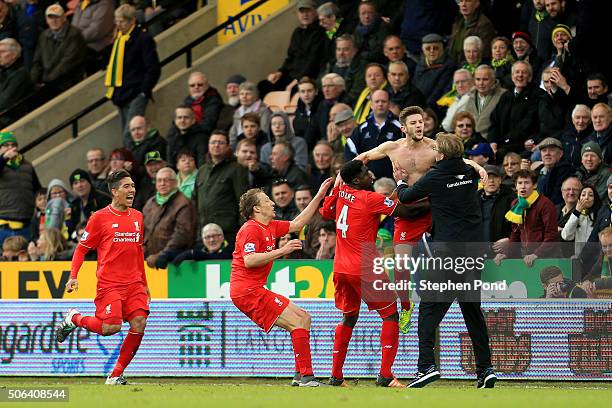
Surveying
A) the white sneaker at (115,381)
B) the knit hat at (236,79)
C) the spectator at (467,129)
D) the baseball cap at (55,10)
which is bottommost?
the white sneaker at (115,381)

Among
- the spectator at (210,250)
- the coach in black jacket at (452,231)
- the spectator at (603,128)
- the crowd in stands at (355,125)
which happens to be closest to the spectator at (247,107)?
the crowd in stands at (355,125)

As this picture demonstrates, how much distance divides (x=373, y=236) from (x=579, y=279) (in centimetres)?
269

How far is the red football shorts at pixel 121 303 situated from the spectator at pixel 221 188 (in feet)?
12.9

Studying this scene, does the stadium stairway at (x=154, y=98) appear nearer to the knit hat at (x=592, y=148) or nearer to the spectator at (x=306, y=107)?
the spectator at (x=306, y=107)

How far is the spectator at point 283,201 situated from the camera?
61.0 ft

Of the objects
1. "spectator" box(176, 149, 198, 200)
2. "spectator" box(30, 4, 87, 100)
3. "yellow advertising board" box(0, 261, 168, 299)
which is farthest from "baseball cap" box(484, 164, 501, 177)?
"spectator" box(30, 4, 87, 100)

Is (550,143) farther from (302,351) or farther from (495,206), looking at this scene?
(302,351)

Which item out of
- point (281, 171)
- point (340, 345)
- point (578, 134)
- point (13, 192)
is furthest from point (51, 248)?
point (578, 134)

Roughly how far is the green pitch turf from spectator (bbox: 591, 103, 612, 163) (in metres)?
3.28

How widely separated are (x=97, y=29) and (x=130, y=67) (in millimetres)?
2117

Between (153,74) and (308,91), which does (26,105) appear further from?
(308,91)

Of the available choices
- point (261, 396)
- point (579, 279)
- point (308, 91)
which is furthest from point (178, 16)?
point (261, 396)

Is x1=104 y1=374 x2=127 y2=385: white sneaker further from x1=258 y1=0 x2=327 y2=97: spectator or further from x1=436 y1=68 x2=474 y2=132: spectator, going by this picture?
x1=258 y1=0 x2=327 y2=97: spectator

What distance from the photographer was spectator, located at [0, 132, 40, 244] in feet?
69.8
